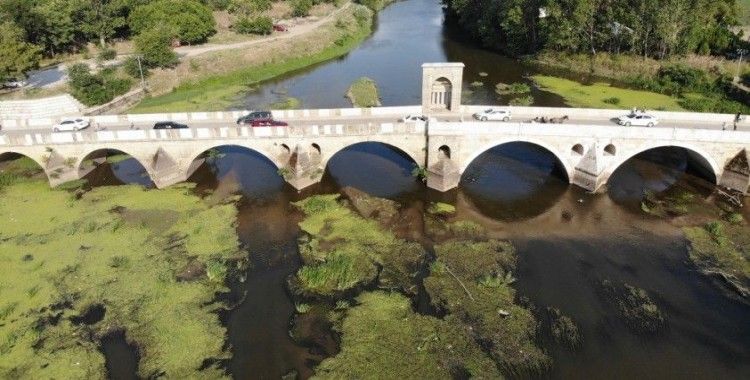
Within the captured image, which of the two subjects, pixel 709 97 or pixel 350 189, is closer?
pixel 350 189

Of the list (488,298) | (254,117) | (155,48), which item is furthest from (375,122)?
(155,48)

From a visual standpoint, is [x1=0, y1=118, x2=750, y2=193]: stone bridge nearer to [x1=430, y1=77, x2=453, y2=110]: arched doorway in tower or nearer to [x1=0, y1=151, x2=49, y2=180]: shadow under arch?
[x1=0, y1=151, x2=49, y2=180]: shadow under arch

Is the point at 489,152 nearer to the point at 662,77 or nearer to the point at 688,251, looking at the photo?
the point at 688,251

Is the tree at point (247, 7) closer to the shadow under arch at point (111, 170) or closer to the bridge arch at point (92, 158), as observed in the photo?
the shadow under arch at point (111, 170)

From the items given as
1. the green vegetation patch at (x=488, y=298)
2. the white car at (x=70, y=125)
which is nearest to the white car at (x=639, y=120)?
the green vegetation patch at (x=488, y=298)

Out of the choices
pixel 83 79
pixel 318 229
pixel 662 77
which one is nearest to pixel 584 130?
pixel 318 229

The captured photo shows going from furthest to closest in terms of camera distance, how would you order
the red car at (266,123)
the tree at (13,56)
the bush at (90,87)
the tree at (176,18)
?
the tree at (176,18)
the bush at (90,87)
the tree at (13,56)
the red car at (266,123)

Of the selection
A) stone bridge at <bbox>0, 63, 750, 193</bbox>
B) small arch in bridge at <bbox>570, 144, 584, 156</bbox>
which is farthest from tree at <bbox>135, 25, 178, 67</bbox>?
small arch in bridge at <bbox>570, 144, 584, 156</bbox>
